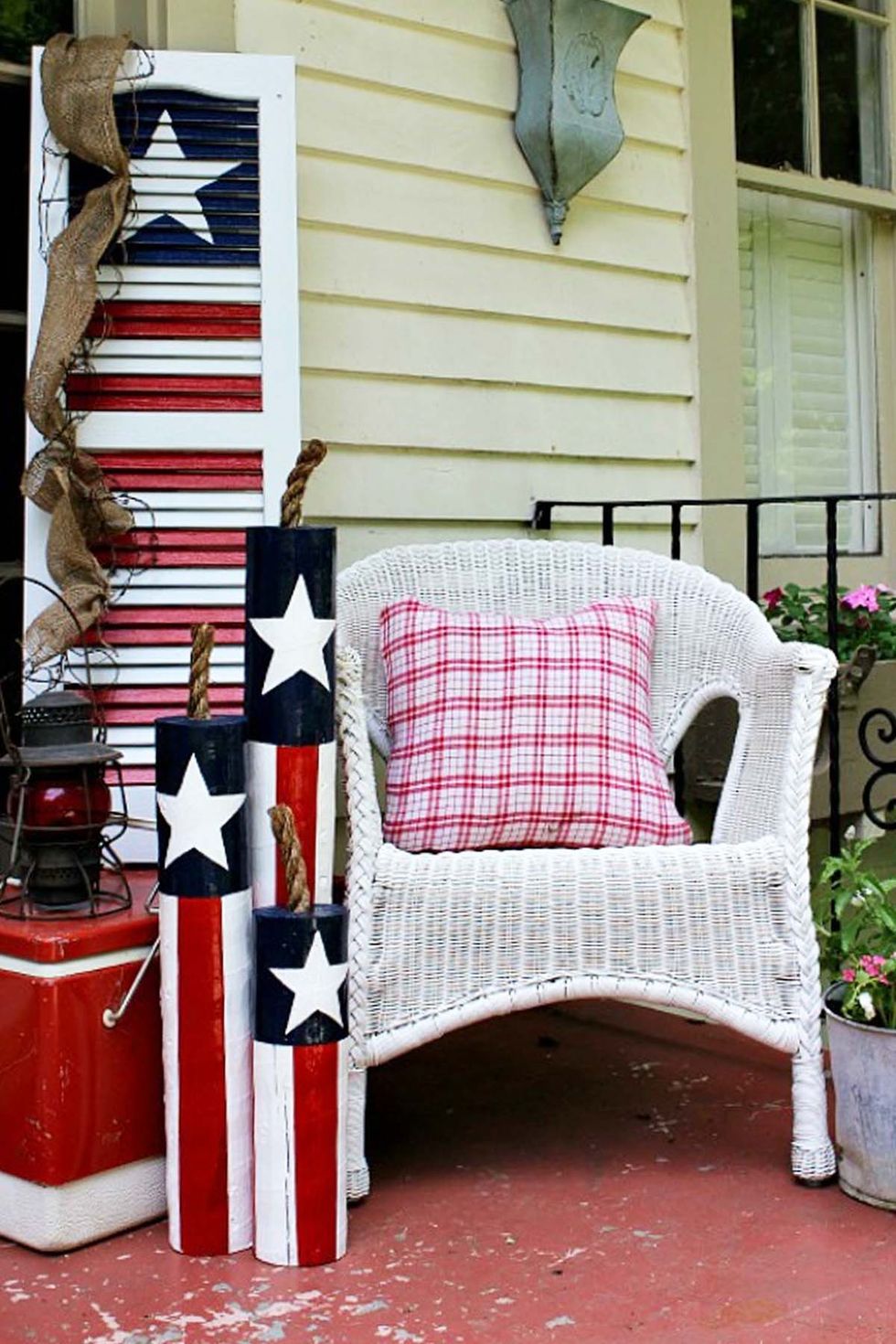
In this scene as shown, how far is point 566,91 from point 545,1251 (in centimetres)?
223

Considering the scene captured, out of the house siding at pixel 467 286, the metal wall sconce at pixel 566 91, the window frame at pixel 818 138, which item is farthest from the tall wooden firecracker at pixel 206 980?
the window frame at pixel 818 138

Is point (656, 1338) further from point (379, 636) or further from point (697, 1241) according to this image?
point (379, 636)

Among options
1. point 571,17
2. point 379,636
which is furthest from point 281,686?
point 571,17

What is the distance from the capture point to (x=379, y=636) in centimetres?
264

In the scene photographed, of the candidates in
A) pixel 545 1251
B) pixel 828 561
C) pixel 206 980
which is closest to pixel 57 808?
pixel 206 980

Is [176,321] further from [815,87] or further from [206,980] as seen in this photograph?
[815,87]

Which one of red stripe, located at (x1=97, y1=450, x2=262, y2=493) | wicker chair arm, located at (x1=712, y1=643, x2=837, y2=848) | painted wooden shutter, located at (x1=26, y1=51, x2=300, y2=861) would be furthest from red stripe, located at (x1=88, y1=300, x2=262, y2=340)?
wicker chair arm, located at (x1=712, y1=643, x2=837, y2=848)

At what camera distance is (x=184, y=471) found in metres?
2.60

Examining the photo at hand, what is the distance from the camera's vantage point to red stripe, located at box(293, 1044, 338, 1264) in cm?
191

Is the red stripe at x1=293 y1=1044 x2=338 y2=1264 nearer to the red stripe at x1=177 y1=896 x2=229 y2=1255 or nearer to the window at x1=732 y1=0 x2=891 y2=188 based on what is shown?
the red stripe at x1=177 y1=896 x2=229 y2=1255

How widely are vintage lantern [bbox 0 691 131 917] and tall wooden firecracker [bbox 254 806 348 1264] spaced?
0.97 feet

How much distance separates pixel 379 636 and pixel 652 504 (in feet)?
2.78

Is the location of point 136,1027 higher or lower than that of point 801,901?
lower

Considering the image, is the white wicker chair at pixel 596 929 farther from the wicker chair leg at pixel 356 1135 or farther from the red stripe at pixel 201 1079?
the red stripe at pixel 201 1079
